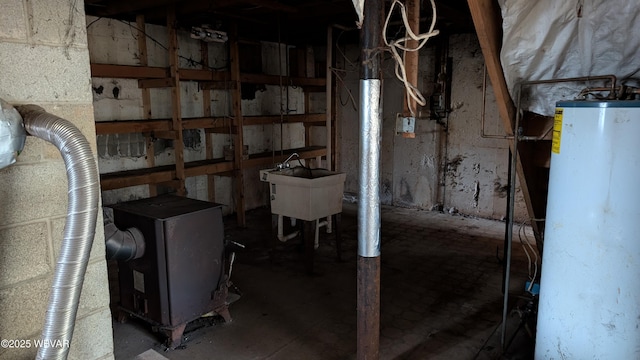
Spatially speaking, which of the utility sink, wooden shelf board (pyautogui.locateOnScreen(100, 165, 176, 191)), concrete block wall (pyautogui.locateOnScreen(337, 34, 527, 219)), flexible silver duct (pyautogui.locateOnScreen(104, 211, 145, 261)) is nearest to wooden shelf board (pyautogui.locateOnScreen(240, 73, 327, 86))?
concrete block wall (pyautogui.locateOnScreen(337, 34, 527, 219))

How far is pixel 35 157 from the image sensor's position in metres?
1.27

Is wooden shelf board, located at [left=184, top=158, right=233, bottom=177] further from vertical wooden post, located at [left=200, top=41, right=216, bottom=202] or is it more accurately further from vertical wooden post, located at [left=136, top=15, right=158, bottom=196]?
vertical wooden post, located at [left=136, top=15, right=158, bottom=196]

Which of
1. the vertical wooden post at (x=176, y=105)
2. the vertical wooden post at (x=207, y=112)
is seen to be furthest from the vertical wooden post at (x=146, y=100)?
the vertical wooden post at (x=207, y=112)

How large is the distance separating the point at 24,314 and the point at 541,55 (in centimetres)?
222

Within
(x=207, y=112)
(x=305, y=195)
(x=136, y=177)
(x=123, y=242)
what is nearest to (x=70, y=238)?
(x=123, y=242)

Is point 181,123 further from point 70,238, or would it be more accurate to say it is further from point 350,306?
point 70,238

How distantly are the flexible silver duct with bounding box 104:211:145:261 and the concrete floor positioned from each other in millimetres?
553

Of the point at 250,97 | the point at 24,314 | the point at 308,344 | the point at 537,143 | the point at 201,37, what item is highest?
the point at 201,37

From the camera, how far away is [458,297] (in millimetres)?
3115

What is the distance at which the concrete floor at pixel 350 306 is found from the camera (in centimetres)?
248

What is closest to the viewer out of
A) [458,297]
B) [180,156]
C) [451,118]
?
[458,297]

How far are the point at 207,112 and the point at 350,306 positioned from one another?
2902 mm

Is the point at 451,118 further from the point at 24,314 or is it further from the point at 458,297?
the point at 24,314

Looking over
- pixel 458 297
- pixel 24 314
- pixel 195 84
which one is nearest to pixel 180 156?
pixel 195 84
